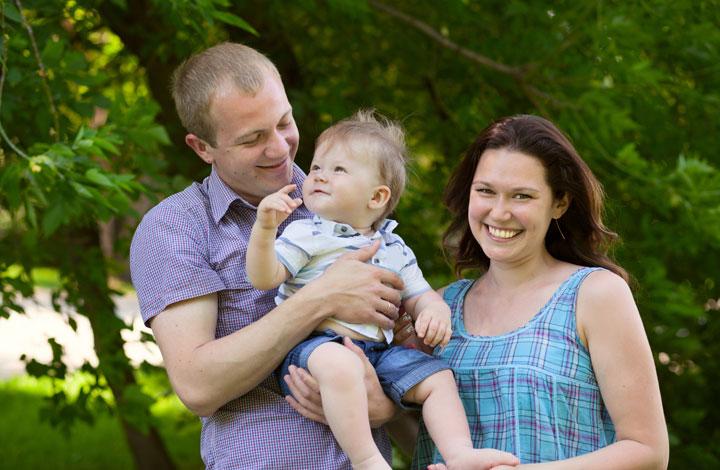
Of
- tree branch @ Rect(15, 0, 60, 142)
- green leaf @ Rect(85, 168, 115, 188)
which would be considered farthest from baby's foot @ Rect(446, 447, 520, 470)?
tree branch @ Rect(15, 0, 60, 142)

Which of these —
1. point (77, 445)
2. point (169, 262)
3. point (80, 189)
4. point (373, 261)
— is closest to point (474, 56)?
point (80, 189)

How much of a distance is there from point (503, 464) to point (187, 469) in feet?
15.9

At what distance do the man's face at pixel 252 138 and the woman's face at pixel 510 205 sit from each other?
52 centimetres

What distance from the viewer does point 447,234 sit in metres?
2.97

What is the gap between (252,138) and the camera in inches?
110

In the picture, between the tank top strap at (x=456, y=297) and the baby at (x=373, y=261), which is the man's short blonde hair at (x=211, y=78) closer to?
the baby at (x=373, y=261)

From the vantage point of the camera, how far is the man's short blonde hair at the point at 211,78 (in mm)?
2779

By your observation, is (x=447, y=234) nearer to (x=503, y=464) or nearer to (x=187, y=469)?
(x=503, y=464)

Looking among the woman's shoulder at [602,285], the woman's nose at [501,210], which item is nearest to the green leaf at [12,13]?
the woman's nose at [501,210]

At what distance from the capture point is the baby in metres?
Result: 2.49

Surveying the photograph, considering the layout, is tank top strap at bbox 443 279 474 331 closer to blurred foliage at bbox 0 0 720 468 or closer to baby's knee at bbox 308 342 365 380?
baby's knee at bbox 308 342 365 380

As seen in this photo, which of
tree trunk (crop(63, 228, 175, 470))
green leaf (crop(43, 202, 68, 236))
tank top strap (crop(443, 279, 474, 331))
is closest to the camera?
tank top strap (crop(443, 279, 474, 331))

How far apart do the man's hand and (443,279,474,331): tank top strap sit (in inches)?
6.4

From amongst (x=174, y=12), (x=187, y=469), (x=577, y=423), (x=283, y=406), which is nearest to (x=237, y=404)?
(x=283, y=406)
